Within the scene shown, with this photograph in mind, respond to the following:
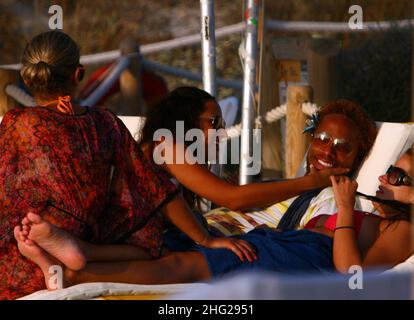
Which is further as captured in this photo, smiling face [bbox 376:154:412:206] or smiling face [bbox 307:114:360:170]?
smiling face [bbox 307:114:360:170]

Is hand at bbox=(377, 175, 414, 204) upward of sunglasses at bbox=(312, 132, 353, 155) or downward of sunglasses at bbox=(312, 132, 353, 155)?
downward

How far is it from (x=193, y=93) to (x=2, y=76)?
10.8 ft

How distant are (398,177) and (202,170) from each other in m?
0.78

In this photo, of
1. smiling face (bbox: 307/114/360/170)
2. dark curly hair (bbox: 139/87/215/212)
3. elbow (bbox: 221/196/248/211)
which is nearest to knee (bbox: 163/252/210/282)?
elbow (bbox: 221/196/248/211)

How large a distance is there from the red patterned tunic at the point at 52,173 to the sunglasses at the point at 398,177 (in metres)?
1.12

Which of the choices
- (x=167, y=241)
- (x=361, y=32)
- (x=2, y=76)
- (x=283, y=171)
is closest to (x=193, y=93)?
(x=167, y=241)

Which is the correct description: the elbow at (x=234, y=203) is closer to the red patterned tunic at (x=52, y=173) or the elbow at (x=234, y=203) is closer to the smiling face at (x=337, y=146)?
the smiling face at (x=337, y=146)

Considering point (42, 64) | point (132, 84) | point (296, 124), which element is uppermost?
point (132, 84)

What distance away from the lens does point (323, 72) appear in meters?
7.20

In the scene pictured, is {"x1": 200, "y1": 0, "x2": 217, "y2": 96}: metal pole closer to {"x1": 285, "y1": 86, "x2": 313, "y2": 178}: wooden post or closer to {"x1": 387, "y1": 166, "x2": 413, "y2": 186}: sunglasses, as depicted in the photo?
{"x1": 285, "y1": 86, "x2": 313, "y2": 178}: wooden post

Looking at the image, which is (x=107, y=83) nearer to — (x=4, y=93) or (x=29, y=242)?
(x=4, y=93)

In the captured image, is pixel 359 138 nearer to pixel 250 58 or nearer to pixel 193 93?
pixel 193 93

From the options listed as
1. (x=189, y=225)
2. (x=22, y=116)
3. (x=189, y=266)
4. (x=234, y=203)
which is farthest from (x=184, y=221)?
(x=22, y=116)

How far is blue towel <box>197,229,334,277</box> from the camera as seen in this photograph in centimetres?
370
